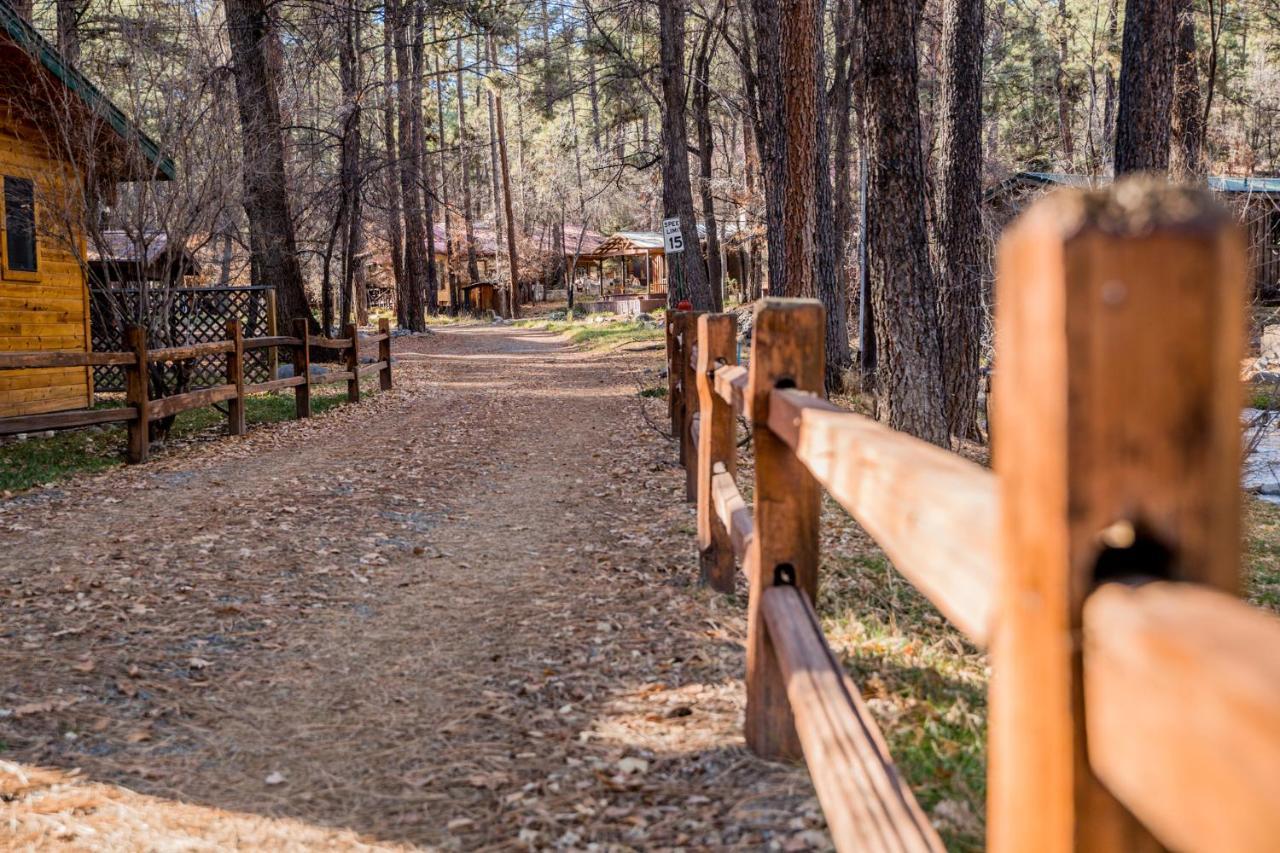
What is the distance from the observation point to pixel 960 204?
A: 34.4ft

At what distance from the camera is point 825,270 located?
15.4 meters

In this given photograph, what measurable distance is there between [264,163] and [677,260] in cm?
797

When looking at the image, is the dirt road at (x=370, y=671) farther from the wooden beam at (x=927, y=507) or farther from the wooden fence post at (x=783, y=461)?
the wooden beam at (x=927, y=507)

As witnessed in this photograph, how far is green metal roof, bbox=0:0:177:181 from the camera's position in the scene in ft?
37.7

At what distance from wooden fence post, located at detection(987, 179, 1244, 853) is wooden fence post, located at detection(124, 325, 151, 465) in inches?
421

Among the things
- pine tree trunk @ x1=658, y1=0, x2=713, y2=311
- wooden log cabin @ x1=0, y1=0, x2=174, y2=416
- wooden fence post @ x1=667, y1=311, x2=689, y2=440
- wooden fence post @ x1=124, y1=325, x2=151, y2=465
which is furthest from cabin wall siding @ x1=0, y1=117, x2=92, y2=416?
pine tree trunk @ x1=658, y1=0, x2=713, y2=311

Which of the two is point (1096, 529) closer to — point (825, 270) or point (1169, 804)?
point (1169, 804)

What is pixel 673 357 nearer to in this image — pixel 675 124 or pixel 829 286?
Result: pixel 829 286

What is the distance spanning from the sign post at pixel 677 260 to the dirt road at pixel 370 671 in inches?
367

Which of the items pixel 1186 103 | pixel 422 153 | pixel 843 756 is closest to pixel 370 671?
pixel 843 756

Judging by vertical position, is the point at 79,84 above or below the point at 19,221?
above

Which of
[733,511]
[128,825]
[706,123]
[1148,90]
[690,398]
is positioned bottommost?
[128,825]

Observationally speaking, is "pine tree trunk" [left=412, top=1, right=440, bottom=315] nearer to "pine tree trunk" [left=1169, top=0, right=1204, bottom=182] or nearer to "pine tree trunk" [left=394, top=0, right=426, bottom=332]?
"pine tree trunk" [left=394, top=0, right=426, bottom=332]

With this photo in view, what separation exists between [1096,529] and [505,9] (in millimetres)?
22354
